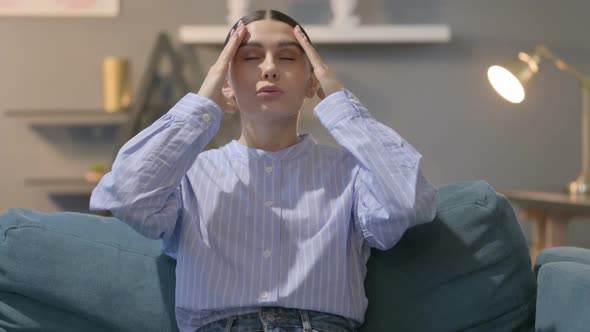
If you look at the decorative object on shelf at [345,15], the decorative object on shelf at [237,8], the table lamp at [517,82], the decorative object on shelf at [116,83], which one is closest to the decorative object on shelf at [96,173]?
the decorative object on shelf at [116,83]

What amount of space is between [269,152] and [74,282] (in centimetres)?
43

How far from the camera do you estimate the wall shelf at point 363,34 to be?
3.93 metres

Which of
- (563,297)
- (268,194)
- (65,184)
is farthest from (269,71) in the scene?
(65,184)

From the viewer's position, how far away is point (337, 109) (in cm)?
149

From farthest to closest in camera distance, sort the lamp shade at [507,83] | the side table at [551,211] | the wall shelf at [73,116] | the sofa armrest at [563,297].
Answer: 1. the wall shelf at [73,116]
2. the lamp shade at [507,83]
3. the side table at [551,211]
4. the sofa armrest at [563,297]

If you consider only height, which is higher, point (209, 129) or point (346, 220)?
point (209, 129)

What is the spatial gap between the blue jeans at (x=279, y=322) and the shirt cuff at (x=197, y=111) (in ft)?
1.14

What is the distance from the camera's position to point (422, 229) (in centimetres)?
149

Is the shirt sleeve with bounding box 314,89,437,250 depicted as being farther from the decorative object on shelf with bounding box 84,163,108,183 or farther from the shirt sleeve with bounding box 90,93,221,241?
the decorative object on shelf with bounding box 84,163,108,183

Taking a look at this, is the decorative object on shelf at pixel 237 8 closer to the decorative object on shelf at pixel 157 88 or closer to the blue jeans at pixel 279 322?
the decorative object on shelf at pixel 157 88

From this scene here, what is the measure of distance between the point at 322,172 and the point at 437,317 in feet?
1.12

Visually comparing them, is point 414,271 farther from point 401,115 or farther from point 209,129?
point 401,115

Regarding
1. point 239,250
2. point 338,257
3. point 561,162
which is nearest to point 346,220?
point 338,257

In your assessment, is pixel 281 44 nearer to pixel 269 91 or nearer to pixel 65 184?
pixel 269 91
